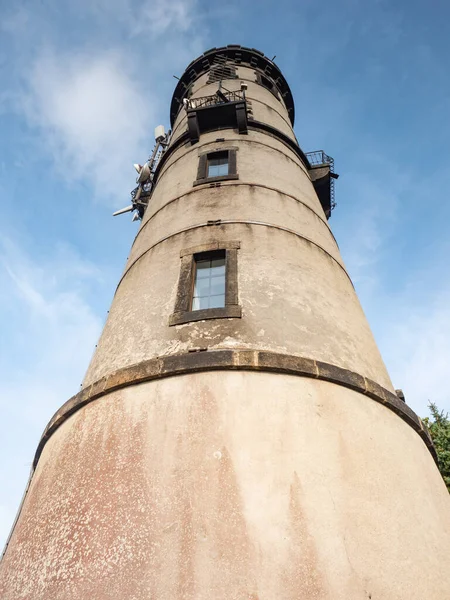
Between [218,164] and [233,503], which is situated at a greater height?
[218,164]

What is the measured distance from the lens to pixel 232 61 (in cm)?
1573

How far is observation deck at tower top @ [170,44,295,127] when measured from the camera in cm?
1589

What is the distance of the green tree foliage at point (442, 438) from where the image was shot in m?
17.3

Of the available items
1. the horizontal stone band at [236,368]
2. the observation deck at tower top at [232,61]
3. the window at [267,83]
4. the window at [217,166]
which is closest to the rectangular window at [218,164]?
the window at [217,166]

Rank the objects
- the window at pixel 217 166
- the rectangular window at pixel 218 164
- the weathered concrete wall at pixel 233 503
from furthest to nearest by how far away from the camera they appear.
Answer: the rectangular window at pixel 218 164 < the window at pixel 217 166 < the weathered concrete wall at pixel 233 503

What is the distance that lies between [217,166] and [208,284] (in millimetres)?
3989

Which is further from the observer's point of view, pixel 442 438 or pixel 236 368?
pixel 442 438

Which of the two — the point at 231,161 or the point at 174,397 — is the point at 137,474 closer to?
the point at 174,397

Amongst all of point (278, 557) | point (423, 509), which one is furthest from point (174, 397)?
point (423, 509)

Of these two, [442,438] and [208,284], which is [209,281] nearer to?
[208,284]

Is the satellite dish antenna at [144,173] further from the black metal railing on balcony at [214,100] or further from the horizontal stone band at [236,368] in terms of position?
the horizontal stone band at [236,368]

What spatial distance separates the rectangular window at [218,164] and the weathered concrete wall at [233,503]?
5.57 metres

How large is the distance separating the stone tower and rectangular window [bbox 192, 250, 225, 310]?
2 centimetres

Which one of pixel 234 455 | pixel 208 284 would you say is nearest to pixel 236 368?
pixel 234 455
